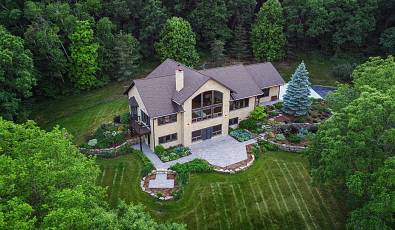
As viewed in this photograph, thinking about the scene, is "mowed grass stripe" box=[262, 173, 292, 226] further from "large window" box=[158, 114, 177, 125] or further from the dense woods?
the dense woods

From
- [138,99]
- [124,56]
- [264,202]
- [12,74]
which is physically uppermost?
[124,56]

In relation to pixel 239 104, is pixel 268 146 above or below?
below

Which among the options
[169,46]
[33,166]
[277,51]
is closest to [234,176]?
[33,166]

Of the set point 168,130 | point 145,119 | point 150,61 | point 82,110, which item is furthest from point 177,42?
point 168,130

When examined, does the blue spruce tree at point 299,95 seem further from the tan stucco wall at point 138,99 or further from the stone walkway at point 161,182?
the stone walkway at point 161,182

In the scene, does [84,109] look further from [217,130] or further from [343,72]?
[343,72]

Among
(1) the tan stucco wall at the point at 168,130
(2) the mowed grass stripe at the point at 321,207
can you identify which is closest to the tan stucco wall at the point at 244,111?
(1) the tan stucco wall at the point at 168,130

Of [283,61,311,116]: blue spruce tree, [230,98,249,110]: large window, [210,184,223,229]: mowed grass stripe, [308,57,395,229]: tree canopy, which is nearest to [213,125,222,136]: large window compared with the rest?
[230,98,249,110]: large window
